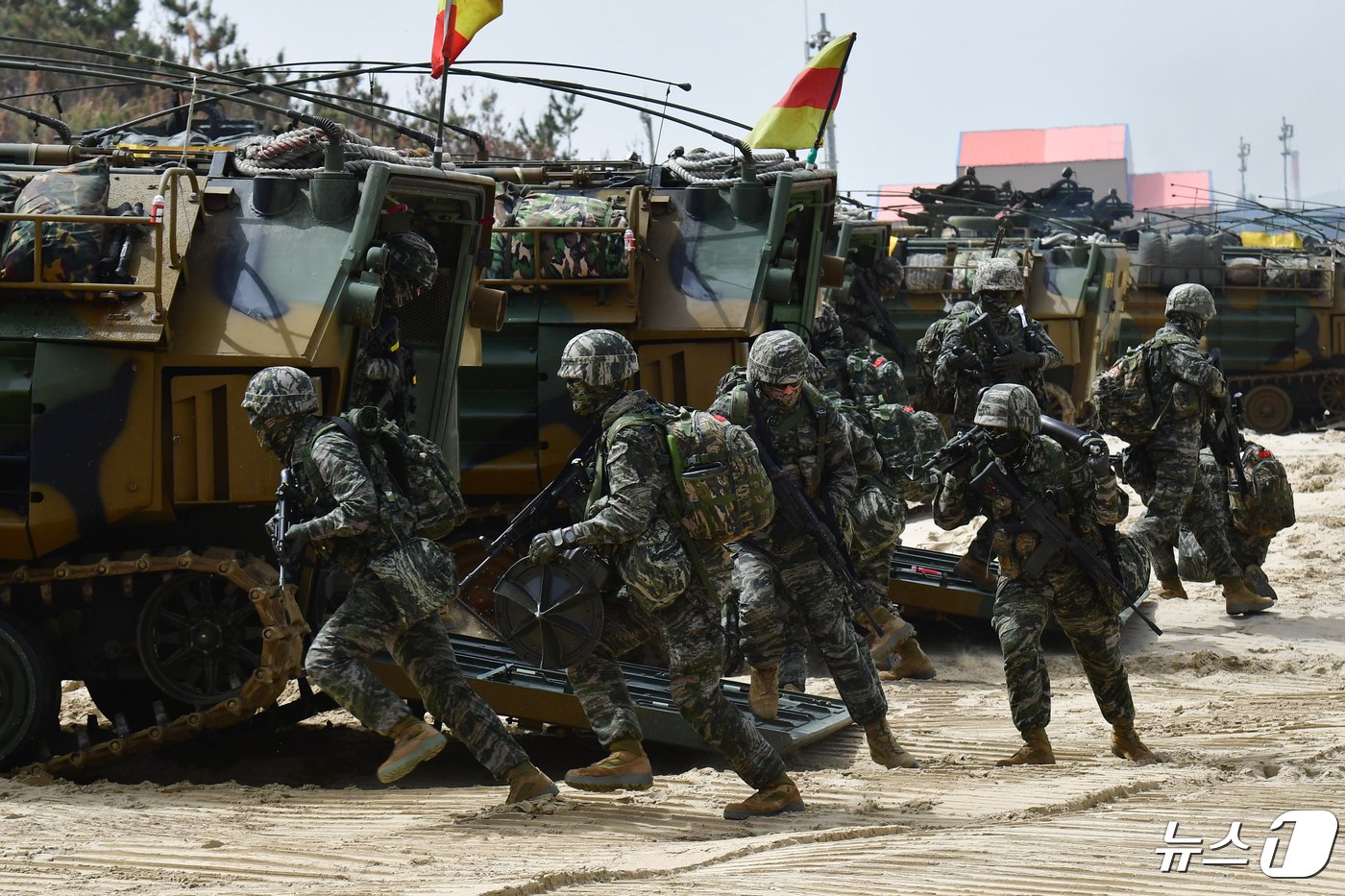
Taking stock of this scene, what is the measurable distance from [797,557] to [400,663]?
6.06ft

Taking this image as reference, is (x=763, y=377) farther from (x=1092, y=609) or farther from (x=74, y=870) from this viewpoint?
(x=74, y=870)

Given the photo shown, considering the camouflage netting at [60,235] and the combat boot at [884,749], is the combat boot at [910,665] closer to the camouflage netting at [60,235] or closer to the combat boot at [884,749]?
the combat boot at [884,749]

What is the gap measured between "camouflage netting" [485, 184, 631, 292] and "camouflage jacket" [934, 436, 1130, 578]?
309cm

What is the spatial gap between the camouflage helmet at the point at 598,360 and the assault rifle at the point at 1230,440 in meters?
5.66

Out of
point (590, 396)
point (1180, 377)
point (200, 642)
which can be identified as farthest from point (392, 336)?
point (1180, 377)

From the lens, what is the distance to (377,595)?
6.87m

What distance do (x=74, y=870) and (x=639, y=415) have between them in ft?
7.87

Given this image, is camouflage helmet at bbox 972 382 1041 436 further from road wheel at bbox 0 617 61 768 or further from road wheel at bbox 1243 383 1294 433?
road wheel at bbox 1243 383 1294 433

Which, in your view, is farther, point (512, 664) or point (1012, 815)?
point (512, 664)

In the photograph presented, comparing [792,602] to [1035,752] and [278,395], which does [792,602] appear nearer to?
[1035,752]

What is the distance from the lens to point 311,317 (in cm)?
800

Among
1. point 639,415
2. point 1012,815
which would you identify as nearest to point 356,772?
point 639,415

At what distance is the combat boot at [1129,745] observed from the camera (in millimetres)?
7746

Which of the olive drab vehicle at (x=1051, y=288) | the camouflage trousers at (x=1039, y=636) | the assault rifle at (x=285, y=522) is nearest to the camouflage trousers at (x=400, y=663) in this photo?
the assault rifle at (x=285, y=522)
